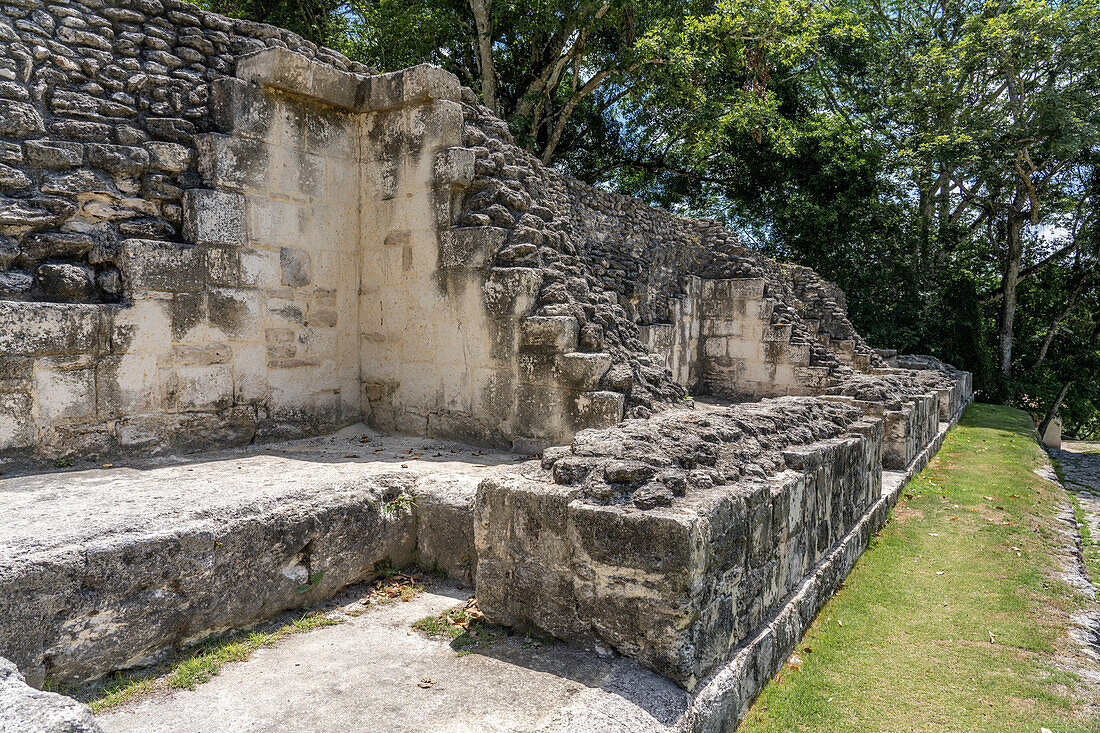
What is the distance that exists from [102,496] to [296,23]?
1493cm

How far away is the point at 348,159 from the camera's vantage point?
6.81 m

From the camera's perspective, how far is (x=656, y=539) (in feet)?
9.25

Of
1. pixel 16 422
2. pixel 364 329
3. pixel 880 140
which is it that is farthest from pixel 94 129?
pixel 880 140

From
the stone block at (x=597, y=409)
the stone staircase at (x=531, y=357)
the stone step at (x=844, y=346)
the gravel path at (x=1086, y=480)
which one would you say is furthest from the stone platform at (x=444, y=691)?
the stone step at (x=844, y=346)

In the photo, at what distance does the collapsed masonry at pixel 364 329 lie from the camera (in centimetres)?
318

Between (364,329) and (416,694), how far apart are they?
15.4 ft

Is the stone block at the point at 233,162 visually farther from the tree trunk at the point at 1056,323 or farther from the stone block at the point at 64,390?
the tree trunk at the point at 1056,323

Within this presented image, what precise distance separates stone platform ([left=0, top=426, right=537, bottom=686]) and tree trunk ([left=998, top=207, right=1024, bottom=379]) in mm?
21900

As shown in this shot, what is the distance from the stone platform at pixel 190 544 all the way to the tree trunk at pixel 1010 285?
21.9 m

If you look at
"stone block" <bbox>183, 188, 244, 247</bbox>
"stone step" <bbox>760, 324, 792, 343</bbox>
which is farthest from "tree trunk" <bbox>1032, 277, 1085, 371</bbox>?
"stone block" <bbox>183, 188, 244, 247</bbox>

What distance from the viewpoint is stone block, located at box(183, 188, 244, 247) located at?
5.62 metres

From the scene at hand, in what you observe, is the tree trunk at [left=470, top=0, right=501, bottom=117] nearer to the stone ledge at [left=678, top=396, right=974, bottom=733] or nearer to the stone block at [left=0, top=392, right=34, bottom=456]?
the stone block at [left=0, top=392, right=34, bottom=456]

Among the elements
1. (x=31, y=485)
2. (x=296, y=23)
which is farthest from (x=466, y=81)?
(x=31, y=485)

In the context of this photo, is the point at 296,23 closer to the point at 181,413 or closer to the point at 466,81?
the point at 466,81
